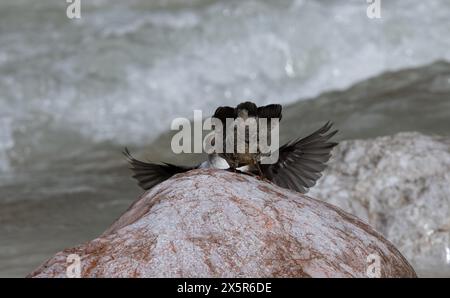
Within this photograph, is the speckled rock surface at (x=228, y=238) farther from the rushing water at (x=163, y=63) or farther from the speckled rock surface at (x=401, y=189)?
the rushing water at (x=163, y=63)

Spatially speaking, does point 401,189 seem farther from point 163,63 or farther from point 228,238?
point 163,63

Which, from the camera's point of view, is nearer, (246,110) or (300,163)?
(246,110)

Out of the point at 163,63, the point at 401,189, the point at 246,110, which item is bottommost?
the point at 401,189

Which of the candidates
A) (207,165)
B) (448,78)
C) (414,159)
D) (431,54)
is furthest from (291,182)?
(431,54)

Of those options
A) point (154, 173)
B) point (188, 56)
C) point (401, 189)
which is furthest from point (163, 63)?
point (154, 173)

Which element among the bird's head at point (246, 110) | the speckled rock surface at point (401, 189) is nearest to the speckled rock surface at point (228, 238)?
the bird's head at point (246, 110)

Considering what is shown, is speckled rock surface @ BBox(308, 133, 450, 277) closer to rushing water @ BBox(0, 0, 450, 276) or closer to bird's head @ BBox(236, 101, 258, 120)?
bird's head @ BBox(236, 101, 258, 120)

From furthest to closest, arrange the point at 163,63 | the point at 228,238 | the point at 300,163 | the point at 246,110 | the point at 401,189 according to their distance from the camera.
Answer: the point at 163,63 → the point at 401,189 → the point at 300,163 → the point at 246,110 → the point at 228,238
